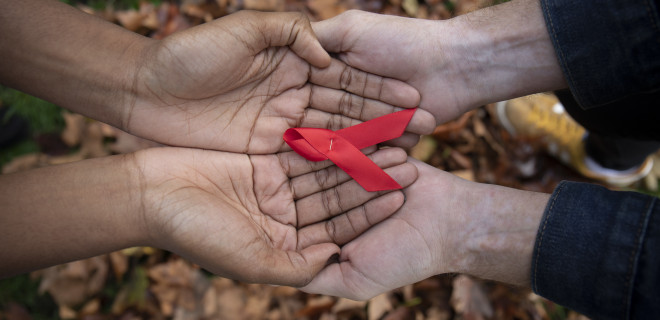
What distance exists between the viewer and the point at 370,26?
226 centimetres

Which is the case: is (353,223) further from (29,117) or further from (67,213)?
(29,117)

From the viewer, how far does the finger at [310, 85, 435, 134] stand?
2350 millimetres

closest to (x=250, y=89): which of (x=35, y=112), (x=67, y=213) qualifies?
(x=67, y=213)

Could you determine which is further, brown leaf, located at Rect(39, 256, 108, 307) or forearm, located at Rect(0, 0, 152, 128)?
brown leaf, located at Rect(39, 256, 108, 307)

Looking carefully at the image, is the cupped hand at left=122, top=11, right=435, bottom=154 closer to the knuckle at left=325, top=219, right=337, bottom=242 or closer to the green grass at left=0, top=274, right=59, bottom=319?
the knuckle at left=325, top=219, right=337, bottom=242

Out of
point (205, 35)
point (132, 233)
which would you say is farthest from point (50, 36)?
point (132, 233)

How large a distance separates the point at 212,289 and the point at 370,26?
74.6 inches

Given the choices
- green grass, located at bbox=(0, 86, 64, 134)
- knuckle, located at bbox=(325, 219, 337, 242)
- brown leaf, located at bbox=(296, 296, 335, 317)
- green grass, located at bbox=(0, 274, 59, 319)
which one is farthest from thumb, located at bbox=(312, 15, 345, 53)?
green grass, located at bbox=(0, 274, 59, 319)

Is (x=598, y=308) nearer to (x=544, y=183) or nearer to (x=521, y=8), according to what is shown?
(x=521, y=8)

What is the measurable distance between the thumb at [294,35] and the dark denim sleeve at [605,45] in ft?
3.72

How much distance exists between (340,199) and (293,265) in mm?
458

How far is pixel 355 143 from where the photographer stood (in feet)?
7.57

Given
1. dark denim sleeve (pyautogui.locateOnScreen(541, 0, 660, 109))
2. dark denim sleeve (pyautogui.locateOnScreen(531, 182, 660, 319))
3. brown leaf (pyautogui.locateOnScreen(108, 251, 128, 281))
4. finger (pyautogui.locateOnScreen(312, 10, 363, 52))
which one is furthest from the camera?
brown leaf (pyautogui.locateOnScreen(108, 251, 128, 281))

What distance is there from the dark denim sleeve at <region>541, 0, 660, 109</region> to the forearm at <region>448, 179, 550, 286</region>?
22.5 inches
